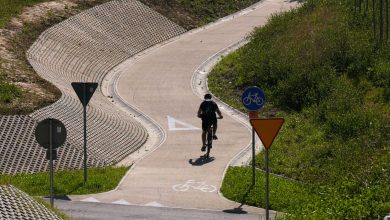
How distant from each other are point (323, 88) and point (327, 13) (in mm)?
8830

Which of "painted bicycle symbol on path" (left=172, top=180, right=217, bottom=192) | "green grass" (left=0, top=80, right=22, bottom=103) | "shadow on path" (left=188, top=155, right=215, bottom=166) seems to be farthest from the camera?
"green grass" (left=0, top=80, right=22, bottom=103)

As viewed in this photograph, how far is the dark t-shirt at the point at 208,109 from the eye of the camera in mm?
23192

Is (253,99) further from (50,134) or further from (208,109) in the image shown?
(208,109)

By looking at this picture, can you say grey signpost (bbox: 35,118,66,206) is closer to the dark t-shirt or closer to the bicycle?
the dark t-shirt

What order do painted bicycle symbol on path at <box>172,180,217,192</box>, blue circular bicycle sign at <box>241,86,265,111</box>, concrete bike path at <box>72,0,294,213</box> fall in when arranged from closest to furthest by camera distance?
1. blue circular bicycle sign at <box>241,86,265,111</box>
2. concrete bike path at <box>72,0,294,213</box>
3. painted bicycle symbol on path at <box>172,180,217,192</box>

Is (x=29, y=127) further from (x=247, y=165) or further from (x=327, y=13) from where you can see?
(x=327, y=13)

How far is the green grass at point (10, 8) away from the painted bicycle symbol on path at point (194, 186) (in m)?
14.7

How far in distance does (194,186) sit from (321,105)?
696 centimetres

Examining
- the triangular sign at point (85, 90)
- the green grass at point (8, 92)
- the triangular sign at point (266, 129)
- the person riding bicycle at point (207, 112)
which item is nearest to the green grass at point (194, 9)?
the green grass at point (8, 92)

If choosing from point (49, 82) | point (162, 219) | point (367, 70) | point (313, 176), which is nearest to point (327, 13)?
point (367, 70)

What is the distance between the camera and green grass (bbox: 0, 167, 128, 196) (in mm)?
19883

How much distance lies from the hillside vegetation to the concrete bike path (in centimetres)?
83

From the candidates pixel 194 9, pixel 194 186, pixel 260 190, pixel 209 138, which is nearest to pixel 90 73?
pixel 209 138

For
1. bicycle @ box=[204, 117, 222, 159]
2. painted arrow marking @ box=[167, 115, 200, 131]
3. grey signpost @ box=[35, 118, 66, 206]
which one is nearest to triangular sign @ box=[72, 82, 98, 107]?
grey signpost @ box=[35, 118, 66, 206]
